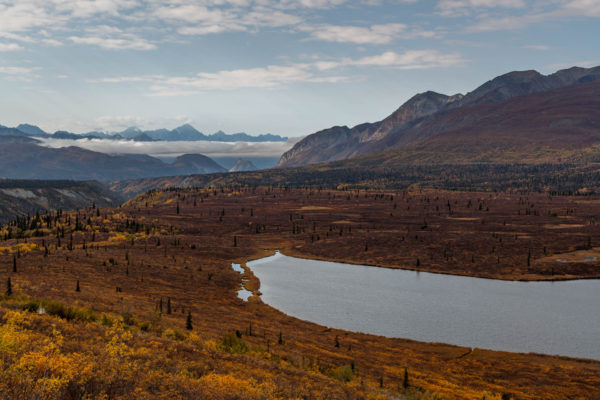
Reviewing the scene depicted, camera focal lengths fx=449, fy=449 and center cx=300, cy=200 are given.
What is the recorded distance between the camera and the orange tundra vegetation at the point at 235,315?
17.7 metres

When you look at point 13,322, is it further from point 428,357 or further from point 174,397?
point 428,357

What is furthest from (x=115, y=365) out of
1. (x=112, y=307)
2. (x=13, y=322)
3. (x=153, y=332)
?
(x=112, y=307)

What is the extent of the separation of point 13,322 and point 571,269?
88.9 m

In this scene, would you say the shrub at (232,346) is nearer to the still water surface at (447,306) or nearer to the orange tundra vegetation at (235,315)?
the orange tundra vegetation at (235,315)

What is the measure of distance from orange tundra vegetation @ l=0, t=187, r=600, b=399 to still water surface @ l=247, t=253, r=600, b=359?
3741 millimetres

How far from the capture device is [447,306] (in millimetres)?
62969

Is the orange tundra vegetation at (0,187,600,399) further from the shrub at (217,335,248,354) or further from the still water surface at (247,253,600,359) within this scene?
the still water surface at (247,253,600,359)

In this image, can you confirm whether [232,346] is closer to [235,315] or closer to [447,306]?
[235,315]

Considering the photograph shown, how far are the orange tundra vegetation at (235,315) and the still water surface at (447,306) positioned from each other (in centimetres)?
374

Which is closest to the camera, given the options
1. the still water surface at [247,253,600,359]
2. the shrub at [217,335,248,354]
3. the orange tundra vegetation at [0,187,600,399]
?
the orange tundra vegetation at [0,187,600,399]

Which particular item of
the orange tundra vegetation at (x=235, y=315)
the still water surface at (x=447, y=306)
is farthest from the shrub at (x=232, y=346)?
the still water surface at (x=447, y=306)

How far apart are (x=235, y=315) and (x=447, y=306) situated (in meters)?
30.4

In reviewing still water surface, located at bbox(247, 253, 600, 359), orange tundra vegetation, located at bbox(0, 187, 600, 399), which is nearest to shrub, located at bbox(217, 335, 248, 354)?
orange tundra vegetation, located at bbox(0, 187, 600, 399)

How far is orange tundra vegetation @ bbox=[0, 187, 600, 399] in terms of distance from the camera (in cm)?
1767
